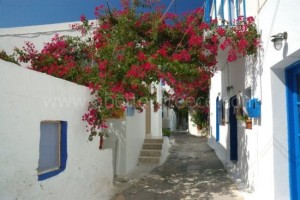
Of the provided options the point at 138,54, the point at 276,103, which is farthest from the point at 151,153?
the point at 276,103

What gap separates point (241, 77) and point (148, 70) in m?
3.21

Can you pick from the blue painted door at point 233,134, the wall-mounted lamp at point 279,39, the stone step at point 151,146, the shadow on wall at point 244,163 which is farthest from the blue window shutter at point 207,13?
the stone step at point 151,146

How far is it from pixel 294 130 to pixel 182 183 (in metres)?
4.05

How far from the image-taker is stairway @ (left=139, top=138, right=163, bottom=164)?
12.1 m

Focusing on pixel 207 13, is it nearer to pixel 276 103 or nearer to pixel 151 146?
pixel 276 103

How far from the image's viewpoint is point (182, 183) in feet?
28.1

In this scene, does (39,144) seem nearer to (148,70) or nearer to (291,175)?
(148,70)

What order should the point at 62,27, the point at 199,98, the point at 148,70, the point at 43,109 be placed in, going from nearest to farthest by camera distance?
the point at 43,109 < the point at 148,70 < the point at 62,27 < the point at 199,98

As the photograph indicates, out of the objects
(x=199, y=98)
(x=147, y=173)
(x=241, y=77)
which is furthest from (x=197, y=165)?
(x=199, y=98)

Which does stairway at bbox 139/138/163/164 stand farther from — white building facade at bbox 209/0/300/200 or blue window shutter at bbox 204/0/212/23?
blue window shutter at bbox 204/0/212/23

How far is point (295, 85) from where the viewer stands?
5477 mm

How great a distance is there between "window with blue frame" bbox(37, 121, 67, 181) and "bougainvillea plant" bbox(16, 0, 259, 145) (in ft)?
2.80

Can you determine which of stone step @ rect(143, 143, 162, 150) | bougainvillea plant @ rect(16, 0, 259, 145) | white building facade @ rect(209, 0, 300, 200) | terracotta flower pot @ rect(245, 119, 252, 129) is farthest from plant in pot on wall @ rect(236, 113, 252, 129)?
stone step @ rect(143, 143, 162, 150)

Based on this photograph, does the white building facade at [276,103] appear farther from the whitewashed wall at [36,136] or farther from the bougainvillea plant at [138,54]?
the whitewashed wall at [36,136]
